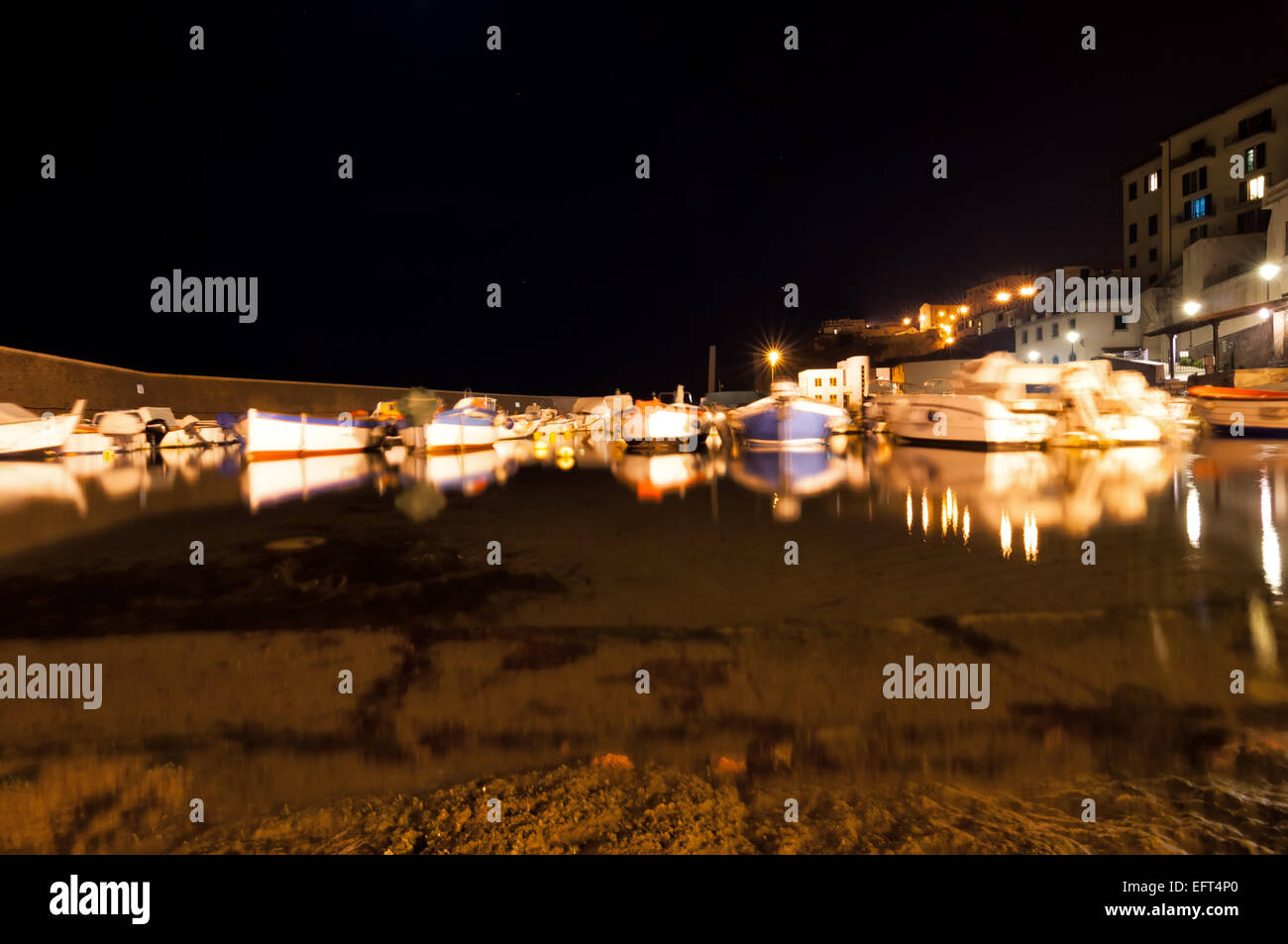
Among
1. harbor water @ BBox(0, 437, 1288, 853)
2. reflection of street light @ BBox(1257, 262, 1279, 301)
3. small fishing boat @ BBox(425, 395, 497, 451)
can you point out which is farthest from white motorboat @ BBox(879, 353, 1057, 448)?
reflection of street light @ BBox(1257, 262, 1279, 301)

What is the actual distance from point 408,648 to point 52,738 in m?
1.94

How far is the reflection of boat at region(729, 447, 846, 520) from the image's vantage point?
1149cm

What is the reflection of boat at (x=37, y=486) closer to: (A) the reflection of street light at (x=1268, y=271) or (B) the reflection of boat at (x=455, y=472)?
(B) the reflection of boat at (x=455, y=472)

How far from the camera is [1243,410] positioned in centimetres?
2275

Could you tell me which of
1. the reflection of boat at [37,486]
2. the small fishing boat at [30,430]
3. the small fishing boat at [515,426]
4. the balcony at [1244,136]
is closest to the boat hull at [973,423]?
the small fishing boat at [515,426]

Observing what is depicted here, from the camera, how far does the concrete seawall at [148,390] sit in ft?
81.1

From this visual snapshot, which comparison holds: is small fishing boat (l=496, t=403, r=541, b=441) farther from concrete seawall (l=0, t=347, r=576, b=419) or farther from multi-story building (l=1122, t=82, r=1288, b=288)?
multi-story building (l=1122, t=82, r=1288, b=288)

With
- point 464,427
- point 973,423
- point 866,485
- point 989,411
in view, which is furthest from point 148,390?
point 989,411

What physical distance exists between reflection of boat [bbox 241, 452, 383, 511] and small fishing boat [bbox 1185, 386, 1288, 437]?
2881 cm

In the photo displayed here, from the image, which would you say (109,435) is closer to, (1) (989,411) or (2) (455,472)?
(2) (455,472)

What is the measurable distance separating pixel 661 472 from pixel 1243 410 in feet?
71.5

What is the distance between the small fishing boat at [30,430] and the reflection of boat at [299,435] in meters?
5.76

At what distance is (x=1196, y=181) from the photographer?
1890 inches

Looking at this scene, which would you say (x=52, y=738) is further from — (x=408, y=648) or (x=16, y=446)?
(x=16, y=446)
